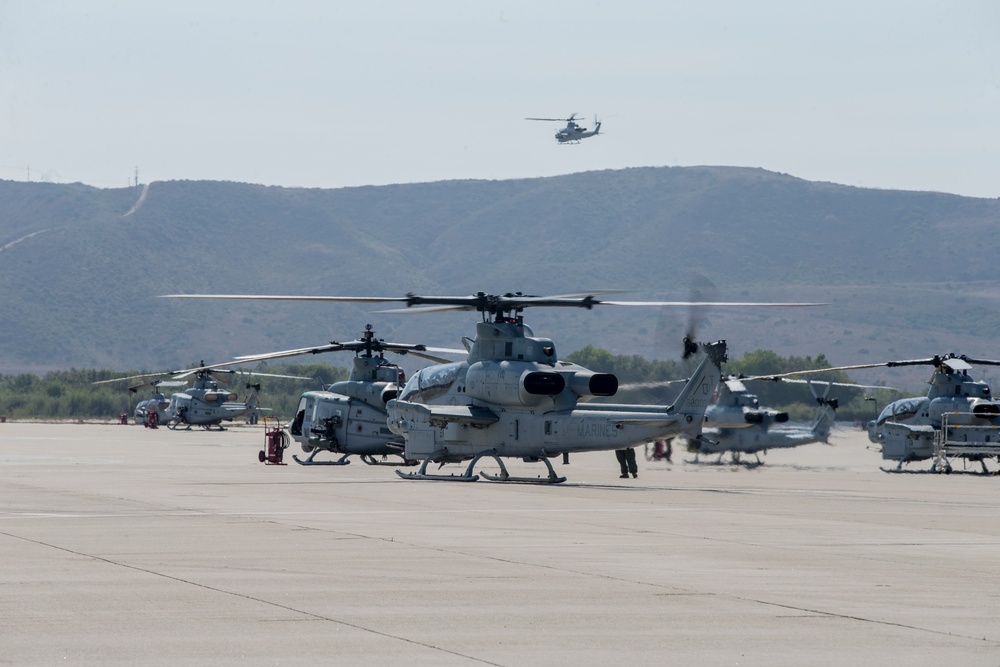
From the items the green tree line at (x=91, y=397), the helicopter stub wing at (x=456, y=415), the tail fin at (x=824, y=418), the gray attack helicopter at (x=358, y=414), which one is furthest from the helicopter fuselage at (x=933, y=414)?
the green tree line at (x=91, y=397)

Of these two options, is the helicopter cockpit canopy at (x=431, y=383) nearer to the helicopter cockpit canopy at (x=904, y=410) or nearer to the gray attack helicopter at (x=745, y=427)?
the gray attack helicopter at (x=745, y=427)

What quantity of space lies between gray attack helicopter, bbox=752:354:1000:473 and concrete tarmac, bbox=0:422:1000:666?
15.5m

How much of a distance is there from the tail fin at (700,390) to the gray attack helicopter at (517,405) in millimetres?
21

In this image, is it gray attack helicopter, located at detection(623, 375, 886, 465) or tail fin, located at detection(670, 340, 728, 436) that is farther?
gray attack helicopter, located at detection(623, 375, 886, 465)

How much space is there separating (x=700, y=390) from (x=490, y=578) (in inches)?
653

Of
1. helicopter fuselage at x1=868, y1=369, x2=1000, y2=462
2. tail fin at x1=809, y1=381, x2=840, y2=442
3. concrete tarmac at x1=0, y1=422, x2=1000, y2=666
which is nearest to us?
concrete tarmac at x1=0, y1=422, x2=1000, y2=666

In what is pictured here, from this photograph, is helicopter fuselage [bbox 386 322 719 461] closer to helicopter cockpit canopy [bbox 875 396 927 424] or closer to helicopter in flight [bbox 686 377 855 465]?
helicopter in flight [bbox 686 377 855 465]

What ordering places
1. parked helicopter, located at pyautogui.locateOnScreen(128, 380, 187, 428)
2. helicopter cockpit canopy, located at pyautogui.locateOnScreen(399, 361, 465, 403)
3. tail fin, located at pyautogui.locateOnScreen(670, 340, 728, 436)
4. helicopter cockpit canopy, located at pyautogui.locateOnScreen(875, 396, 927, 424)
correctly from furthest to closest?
parked helicopter, located at pyautogui.locateOnScreen(128, 380, 187, 428), helicopter cockpit canopy, located at pyautogui.locateOnScreen(875, 396, 927, 424), helicopter cockpit canopy, located at pyautogui.locateOnScreen(399, 361, 465, 403), tail fin, located at pyautogui.locateOnScreen(670, 340, 728, 436)

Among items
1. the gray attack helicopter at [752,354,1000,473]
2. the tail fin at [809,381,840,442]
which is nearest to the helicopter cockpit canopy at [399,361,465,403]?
the gray attack helicopter at [752,354,1000,473]

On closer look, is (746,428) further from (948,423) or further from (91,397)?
(91,397)

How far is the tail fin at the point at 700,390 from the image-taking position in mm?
30359

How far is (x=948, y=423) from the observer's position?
43938 mm

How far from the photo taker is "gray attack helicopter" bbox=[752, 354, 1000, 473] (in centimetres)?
4328

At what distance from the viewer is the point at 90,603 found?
494 inches
